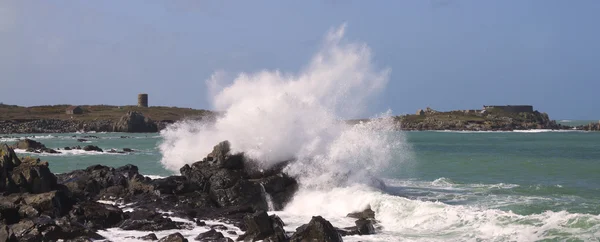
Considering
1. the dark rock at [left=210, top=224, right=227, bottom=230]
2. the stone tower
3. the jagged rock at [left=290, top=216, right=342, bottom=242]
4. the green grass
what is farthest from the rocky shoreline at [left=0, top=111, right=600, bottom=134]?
the jagged rock at [left=290, top=216, right=342, bottom=242]

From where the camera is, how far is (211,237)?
16.4m

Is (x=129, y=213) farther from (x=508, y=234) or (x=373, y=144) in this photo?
(x=373, y=144)

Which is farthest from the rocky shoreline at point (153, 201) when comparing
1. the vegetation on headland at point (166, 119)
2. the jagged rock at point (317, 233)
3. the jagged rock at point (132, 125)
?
the jagged rock at point (132, 125)

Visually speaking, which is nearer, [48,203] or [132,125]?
[48,203]

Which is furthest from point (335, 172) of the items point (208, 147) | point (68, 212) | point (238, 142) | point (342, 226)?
point (68, 212)

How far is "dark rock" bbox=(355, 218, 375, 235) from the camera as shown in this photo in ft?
56.9

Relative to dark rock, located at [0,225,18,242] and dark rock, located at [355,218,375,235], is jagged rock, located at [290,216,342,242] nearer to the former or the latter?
dark rock, located at [355,218,375,235]

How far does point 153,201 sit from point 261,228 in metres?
6.86

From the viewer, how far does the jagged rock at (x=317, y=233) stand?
1478 centimetres

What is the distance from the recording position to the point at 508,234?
1683 centimetres

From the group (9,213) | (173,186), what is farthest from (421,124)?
(9,213)

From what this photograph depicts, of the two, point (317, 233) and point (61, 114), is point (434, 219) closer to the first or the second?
point (317, 233)

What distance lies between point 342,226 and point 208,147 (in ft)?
38.4

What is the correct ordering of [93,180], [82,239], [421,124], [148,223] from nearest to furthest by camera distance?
[82,239], [148,223], [93,180], [421,124]
